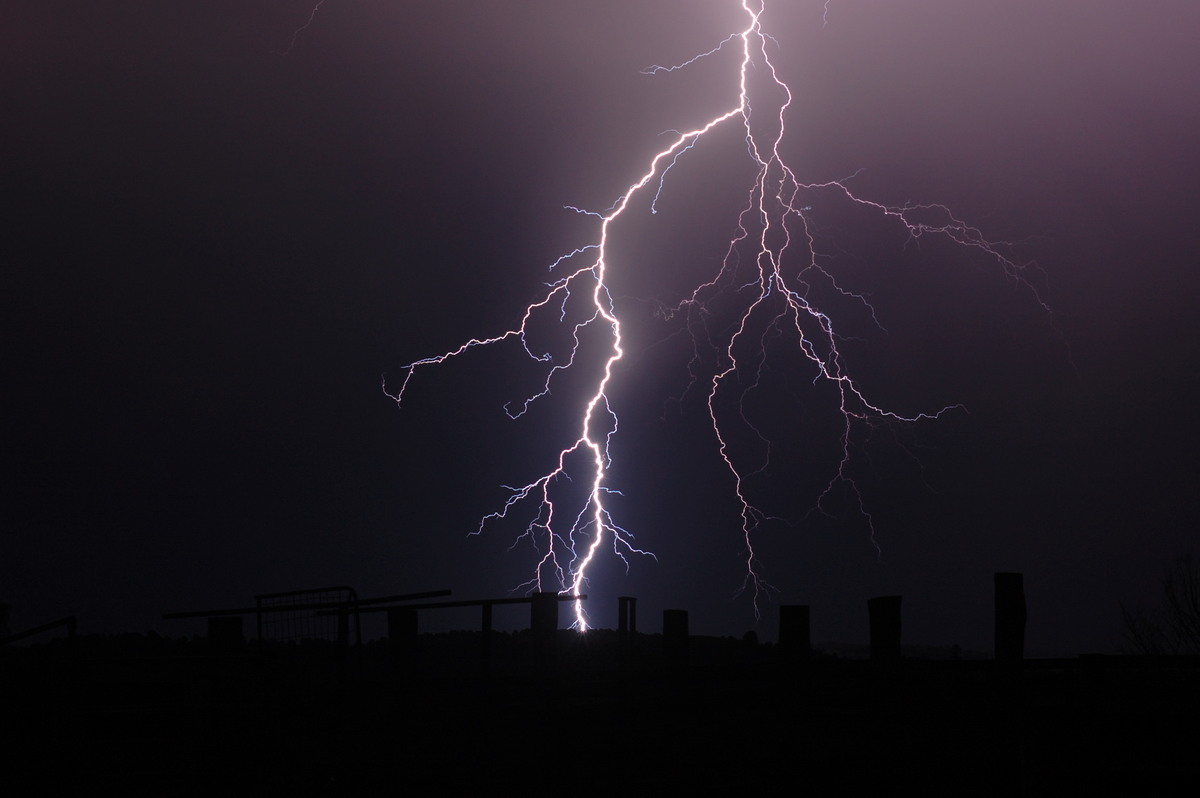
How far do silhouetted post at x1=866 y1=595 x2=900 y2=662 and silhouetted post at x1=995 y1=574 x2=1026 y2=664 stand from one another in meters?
0.90

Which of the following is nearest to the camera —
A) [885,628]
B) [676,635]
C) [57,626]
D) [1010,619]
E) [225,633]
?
[57,626]

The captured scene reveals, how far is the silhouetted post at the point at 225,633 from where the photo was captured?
10773 mm

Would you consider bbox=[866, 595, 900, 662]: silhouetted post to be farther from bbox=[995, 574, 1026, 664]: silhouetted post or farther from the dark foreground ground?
bbox=[995, 574, 1026, 664]: silhouetted post

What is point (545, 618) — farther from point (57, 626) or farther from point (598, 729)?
point (57, 626)

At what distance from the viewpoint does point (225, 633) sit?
1083cm

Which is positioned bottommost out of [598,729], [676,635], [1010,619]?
[598,729]

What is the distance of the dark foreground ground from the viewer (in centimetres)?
700

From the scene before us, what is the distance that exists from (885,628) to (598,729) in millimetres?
2879

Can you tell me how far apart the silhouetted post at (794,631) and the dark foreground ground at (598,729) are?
156mm

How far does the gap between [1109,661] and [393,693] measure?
6.24m

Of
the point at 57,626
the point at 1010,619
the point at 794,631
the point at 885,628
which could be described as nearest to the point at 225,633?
the point at 57,626

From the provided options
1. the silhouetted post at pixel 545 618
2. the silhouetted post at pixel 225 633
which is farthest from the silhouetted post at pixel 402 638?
the silhouetted post at pixel 545 618

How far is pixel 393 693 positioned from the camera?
8250 mm

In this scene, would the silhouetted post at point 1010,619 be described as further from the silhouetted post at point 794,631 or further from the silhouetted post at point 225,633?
the silhouetted post at point 225,633
